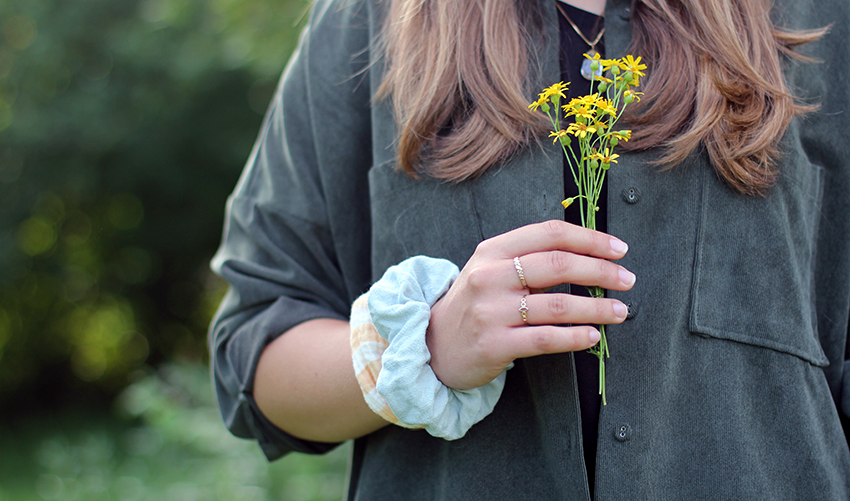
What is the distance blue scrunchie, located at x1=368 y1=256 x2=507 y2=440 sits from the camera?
101 centimetres

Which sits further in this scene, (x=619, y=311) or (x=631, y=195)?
(x=631, y=195)

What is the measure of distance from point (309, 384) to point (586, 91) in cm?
78

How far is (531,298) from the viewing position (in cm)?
94

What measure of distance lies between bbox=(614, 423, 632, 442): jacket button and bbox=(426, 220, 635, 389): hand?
239mm

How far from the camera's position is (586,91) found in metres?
1.22

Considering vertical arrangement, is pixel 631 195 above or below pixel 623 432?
above

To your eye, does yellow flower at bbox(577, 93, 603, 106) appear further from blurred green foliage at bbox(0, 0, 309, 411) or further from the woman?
blurred green foliage at bbox(0, 0, 309, 411)

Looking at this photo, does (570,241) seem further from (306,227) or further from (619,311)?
(306,227)

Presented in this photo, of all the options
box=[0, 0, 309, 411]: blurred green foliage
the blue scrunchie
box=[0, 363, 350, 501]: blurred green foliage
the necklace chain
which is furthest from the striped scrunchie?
box=[0, 0, 309, 411]: blurred green foliage

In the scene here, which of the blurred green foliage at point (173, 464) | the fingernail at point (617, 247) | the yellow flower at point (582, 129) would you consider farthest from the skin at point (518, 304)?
the blurred green foliage at point (173, 464)

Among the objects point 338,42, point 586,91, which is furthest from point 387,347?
point 338,42

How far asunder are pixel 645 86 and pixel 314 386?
842 mm

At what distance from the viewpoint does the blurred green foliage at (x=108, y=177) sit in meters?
9.02

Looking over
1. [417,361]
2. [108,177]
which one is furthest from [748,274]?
[108,177]
